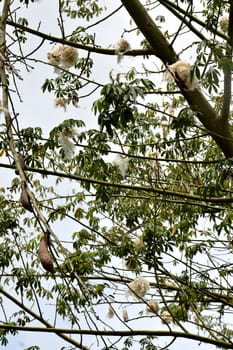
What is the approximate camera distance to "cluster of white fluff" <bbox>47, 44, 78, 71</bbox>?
225 centimetres

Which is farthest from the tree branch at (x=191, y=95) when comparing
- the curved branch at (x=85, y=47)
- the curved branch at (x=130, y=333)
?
the curved branch at (x=130, y=333)

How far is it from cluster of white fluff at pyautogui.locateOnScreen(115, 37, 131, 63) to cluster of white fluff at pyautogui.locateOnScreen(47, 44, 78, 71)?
0.81 feet

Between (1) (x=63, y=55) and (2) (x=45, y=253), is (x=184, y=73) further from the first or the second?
(2) (x=45, y=253)

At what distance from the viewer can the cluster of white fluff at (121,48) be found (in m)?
2.53

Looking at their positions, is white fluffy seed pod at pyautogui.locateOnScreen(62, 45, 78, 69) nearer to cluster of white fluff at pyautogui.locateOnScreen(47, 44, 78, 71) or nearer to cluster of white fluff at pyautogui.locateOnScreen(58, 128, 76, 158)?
cluster of white fluff at pyautogui.locateOnScreen(47, 44, 78, 71)

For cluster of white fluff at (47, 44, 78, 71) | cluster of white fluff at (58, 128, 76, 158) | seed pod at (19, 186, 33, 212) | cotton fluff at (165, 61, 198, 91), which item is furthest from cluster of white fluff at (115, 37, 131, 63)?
seed pod at (19, 186, 33, 212)

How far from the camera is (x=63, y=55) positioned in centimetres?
230

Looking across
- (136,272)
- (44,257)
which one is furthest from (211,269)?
(44,257)

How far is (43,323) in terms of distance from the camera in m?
1.95

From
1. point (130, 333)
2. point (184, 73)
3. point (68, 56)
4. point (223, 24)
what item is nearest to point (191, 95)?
point (184, 73)

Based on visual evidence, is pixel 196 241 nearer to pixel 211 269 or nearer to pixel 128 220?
pixel 211 269

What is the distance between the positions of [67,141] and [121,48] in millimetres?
548

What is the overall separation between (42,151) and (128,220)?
0.82m

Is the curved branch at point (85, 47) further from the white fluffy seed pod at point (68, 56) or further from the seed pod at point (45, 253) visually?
the seed pod at point (45, 253)
